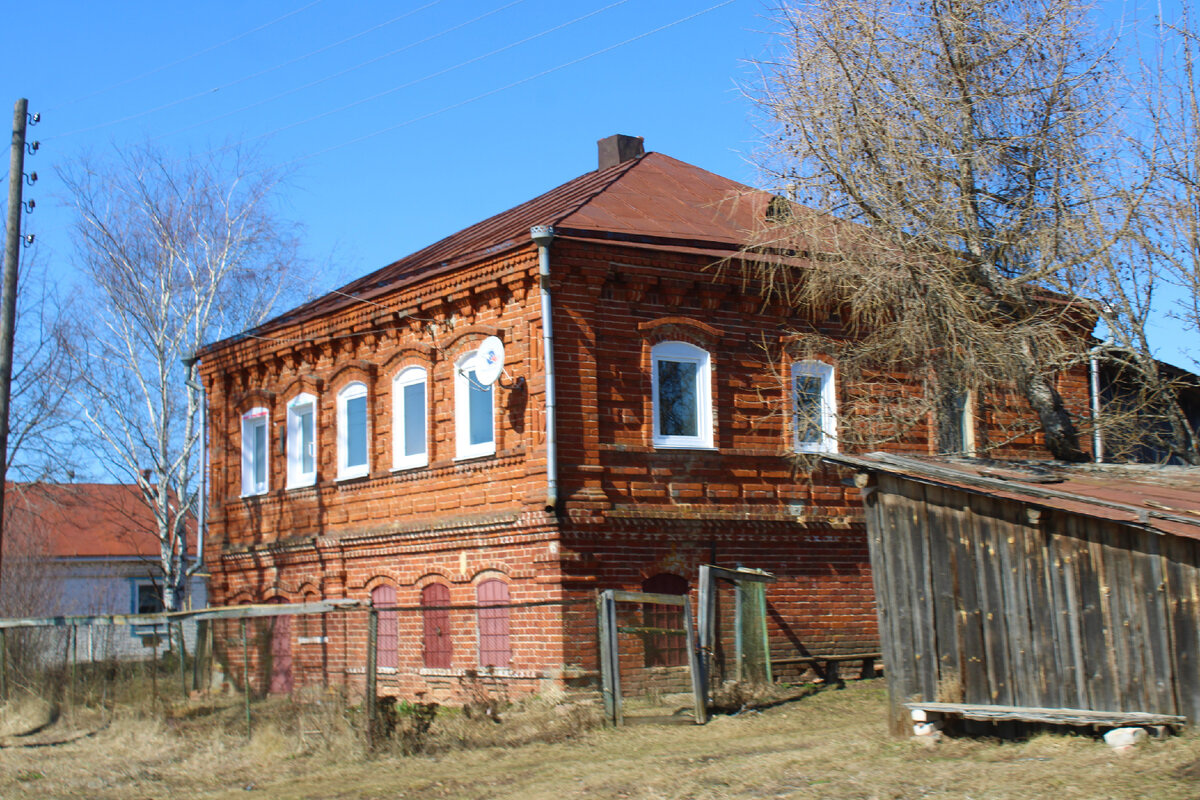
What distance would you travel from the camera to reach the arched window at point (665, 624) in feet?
50.5

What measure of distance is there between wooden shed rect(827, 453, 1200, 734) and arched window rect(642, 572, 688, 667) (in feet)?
12.5

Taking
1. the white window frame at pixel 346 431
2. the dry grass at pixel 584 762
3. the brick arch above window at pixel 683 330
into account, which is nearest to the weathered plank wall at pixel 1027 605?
the dry grass at pixel 584 762

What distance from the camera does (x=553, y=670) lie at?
Answer: 1566 cm

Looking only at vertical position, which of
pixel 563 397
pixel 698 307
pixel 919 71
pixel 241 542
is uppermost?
pixel 919 71

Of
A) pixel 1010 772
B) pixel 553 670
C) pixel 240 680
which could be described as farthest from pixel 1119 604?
pixel 240 680

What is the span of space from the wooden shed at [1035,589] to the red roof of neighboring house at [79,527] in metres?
31.7

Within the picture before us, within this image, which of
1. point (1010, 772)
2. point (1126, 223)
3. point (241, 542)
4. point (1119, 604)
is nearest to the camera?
point (1010, 772)

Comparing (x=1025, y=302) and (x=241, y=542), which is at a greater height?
(x=1025, y=302)

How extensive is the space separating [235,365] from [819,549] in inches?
432

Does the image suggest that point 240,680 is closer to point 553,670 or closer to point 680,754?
point 553,670

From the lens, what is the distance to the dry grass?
9281 mm

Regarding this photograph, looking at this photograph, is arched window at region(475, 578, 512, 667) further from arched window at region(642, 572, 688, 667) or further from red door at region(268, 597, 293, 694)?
red door at region(268, 597, 293, 694)

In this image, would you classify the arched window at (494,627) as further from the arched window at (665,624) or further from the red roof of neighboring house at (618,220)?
the red roof of neighboring house at (618,220)

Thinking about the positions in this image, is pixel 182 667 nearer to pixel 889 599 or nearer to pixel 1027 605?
pixel 889 599
